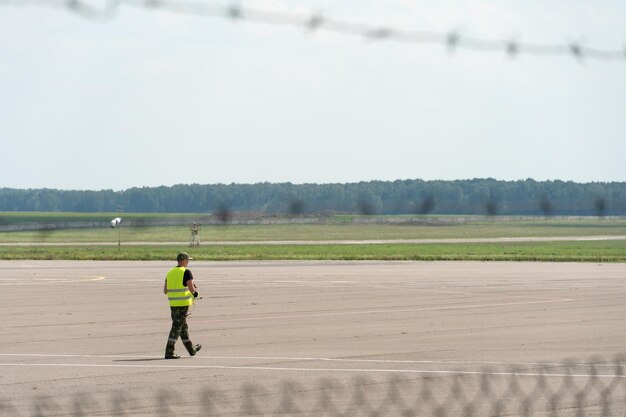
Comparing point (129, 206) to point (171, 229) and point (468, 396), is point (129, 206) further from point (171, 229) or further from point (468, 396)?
point (171, 229)

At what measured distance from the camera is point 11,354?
21.8 metres

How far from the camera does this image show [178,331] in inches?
838

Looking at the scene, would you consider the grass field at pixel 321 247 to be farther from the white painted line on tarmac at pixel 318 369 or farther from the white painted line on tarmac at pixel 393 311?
the white painted line on tarmac at pixel 318 369

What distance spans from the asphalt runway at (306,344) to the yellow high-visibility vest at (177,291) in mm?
1065

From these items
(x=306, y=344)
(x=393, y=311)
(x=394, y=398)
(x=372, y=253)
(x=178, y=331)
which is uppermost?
(x=178, y=331)

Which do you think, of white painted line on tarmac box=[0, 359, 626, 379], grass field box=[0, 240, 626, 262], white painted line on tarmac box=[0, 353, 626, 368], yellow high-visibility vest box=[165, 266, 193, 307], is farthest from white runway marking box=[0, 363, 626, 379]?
grass field box=[0, 240, 626, 262]

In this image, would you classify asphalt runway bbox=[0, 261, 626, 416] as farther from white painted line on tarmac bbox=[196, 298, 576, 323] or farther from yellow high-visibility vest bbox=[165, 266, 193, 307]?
yellow high-visibility vest bbox=[165, 266, 193, 307]

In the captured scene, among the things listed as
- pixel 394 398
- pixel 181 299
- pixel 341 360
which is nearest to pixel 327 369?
pixel 341 360

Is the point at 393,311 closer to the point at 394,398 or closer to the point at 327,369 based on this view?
the point at 327,369

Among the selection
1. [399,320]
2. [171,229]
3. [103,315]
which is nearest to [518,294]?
[399,320]

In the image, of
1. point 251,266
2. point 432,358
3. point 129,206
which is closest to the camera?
point 129,206

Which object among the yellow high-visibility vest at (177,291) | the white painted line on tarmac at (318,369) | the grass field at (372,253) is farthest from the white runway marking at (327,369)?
the grass field at (372,253)

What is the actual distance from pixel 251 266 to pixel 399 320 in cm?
2976

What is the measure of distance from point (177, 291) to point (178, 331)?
78 centimetres
